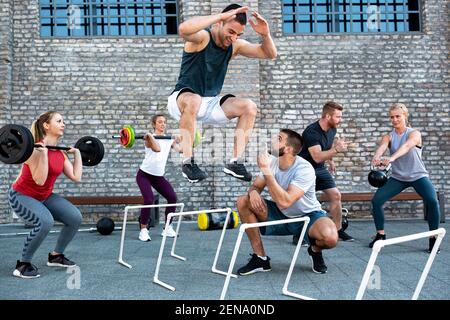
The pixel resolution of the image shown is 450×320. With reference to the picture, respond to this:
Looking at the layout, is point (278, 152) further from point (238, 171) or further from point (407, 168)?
point (407, 168)

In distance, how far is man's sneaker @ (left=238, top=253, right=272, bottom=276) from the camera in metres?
4.45

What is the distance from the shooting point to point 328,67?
31.3 ft

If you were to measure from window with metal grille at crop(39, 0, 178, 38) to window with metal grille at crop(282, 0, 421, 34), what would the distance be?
2.22 meters

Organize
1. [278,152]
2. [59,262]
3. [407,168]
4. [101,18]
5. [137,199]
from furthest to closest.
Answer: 1. [101,18]
2. [137,199]
3. [407,168]
4. [59,262]
5. [278,152]

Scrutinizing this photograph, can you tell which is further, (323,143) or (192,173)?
(323,143)

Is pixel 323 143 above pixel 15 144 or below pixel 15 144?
below

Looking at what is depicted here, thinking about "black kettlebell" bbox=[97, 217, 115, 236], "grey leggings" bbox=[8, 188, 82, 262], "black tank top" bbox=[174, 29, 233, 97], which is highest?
"black tank top" bbox=[174, 29, 233, 97]

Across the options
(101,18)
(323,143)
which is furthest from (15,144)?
(101,18)

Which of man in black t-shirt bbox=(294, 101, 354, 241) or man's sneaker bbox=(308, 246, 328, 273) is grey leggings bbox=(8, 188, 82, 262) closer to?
man's sneaker bbox=(308, 246, 328, 273)

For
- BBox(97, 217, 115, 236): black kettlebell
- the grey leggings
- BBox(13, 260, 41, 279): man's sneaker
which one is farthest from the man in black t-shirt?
BBox(97, 217, 115, 236): black kettlebell

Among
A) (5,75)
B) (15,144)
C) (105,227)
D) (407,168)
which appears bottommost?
(105,227)

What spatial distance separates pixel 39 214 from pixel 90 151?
68 cm

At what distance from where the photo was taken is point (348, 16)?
9.85 m

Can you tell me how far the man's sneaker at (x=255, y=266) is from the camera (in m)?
4.45
